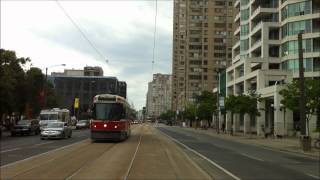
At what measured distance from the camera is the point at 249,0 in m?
104

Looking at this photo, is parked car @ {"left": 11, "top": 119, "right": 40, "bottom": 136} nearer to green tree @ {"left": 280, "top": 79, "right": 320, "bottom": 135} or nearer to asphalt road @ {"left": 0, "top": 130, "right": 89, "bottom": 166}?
asphalt road @ {"left": 0, "top": 130, "right": 89, "bottom": 166}

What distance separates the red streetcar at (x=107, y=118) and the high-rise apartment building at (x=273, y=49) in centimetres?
4074

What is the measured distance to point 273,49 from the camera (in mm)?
95000

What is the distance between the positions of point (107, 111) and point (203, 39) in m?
132

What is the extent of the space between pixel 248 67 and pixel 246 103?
27743 mm

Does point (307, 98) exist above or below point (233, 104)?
below

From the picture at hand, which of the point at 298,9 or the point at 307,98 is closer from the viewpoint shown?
the point at 307,98

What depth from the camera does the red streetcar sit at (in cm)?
3916

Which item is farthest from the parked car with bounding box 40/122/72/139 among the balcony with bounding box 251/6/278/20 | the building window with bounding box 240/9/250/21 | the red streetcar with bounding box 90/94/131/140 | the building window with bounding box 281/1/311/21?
the building window with bounding box 240/9/250/21

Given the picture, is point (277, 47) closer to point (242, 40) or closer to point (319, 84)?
point (242, 40)

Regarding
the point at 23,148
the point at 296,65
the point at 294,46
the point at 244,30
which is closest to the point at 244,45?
the point at 244,30

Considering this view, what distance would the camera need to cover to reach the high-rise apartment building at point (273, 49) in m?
84.2

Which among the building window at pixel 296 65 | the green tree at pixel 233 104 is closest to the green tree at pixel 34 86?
the green tree at pixel 233 104

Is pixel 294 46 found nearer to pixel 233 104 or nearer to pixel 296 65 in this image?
pixel 296 65
